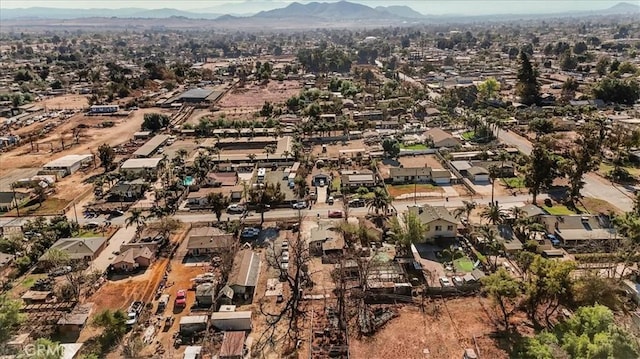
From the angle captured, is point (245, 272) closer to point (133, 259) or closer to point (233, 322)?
point (233, 322)

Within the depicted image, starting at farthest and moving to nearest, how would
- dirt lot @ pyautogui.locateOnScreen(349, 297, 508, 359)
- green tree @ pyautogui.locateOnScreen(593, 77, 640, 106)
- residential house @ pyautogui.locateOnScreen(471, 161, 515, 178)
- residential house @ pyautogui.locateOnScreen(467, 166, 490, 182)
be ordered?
green tree @ pyautogui.locateOnScreen(593, 77, 640, 106), residential house @ pyautogui.locateOnScreen(471, 161, 515, 178), residential house @ pyautogui.locateOnScreen(467, 166, 490, 182), dirt lot @ pyautogui.locateOnScreen(349, 297, 508, 359)

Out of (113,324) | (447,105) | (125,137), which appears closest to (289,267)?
(113,324)

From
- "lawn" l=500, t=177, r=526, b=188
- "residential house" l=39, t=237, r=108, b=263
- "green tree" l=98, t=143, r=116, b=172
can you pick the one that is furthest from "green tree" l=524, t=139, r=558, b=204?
"green tree" l=98, t=143, r=116, b=172

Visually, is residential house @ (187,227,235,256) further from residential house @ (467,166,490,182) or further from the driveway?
residential house @ (467,166,490,182)

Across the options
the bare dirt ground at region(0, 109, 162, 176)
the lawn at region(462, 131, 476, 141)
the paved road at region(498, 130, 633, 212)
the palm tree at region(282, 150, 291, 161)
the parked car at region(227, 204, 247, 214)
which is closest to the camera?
the paved road at region(498, 130, 633, 212)

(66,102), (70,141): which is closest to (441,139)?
(70,141)

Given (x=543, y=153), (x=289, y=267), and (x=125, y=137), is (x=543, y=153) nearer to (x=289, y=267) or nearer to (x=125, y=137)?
(x=289, y=267)

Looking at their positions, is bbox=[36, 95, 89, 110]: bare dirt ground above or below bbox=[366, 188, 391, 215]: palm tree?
above
